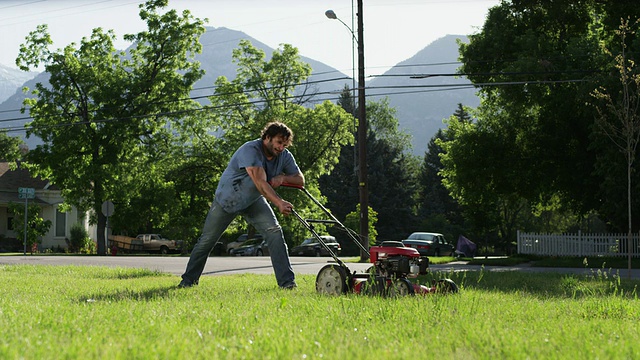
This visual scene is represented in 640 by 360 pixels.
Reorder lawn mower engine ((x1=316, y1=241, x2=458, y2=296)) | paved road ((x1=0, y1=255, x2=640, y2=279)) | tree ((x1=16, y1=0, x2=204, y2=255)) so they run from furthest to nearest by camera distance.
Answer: tree ((x1=16, y1=0, x2=204, y2=255)), paved road ((x1=0, y1=255, x2=640, y2=279)), lawn mower engine ((x1=316, y1=241, x2=458, y2=296))

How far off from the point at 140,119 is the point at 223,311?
119 ft

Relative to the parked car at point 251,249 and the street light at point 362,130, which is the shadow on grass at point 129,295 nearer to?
the street light at point 362,130

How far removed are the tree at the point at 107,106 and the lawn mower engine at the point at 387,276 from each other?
3250 cm

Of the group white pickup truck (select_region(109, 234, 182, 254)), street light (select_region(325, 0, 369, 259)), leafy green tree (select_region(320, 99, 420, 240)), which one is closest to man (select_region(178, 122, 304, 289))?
street light (select_region(325, 0, 369, 259))

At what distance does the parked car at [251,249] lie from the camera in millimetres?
44781

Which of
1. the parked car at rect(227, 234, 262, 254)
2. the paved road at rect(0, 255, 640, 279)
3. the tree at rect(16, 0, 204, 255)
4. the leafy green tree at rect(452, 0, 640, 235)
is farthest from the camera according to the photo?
the parked car at rect(227, 234, 262, 254)

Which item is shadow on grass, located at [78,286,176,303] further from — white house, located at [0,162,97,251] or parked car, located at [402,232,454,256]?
white house, located at [0,162,97,251]

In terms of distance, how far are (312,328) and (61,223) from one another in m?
49.1

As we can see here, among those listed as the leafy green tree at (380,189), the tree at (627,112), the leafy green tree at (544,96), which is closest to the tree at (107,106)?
the leafy green tree at (544,96)

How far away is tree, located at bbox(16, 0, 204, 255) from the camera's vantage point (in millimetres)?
39875

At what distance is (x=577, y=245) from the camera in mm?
29328

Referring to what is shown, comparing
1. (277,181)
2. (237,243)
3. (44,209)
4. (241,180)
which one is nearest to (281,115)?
(237,243)

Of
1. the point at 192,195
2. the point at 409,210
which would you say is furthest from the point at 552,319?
the point at 409,210

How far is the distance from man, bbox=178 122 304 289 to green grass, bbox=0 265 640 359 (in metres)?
1.19
